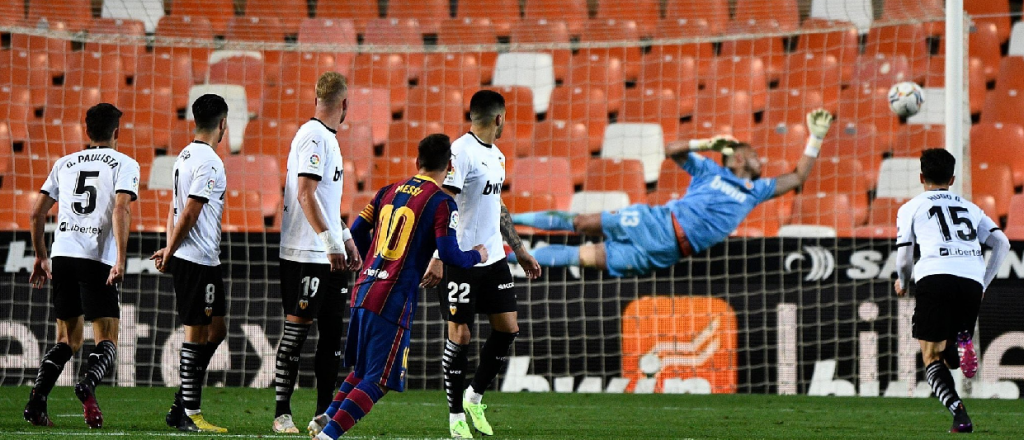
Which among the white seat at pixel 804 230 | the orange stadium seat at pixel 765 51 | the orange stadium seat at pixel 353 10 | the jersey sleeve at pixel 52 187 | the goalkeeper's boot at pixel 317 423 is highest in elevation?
the orange stadium seat at pixel 353 10

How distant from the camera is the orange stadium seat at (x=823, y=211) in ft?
37.0

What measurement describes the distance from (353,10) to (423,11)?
0.82 metres

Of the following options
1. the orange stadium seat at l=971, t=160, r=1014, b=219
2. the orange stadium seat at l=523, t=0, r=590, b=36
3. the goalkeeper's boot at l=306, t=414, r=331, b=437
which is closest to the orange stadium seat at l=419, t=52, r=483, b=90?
the orange stadium seat at l=523, t=0, r=590, b=36

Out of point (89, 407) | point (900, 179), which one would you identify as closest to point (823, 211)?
point (900, 179)

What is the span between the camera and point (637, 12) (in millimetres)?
13141

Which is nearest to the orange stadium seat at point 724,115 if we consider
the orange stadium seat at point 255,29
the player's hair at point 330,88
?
the orange stadium seat at point 255,29

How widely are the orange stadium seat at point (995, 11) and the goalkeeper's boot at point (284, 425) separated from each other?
32.7 feet

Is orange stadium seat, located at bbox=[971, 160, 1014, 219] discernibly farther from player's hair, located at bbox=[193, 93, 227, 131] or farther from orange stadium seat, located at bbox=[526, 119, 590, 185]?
player's hair, located at bbox=[193, 93, 227, 131]

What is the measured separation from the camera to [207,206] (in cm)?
571

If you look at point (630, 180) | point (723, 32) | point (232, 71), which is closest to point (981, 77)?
point (723, 32)

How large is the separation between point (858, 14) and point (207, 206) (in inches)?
314

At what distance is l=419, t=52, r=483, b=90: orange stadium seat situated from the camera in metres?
12.8

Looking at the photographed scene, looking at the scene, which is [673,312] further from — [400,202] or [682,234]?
[400,202]

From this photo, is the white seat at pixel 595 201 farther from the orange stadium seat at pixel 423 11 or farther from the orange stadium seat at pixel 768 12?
the orange stadium seat at pixel 423 11
